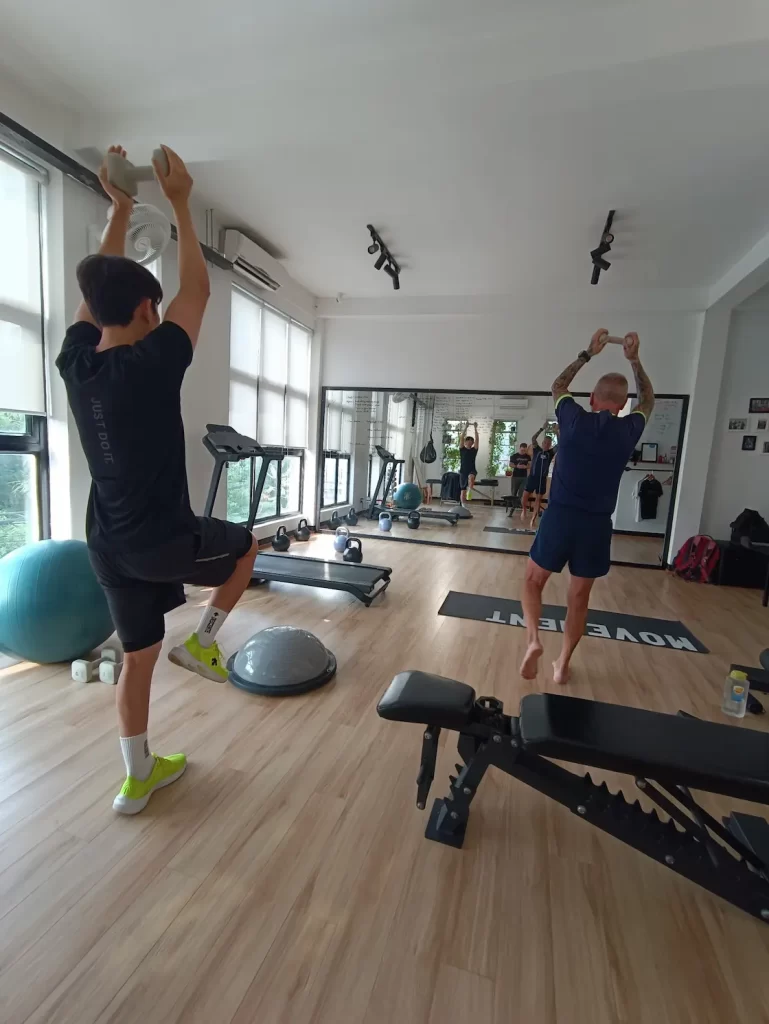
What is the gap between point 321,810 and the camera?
1.55 metres

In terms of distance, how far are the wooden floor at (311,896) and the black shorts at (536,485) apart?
233 inches

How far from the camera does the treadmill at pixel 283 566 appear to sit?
3566 mm

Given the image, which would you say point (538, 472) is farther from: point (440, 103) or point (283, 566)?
point (440, 103)

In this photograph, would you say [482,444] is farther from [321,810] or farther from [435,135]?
[321,810]

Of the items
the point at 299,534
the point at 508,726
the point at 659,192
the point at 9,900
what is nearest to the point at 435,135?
the point at 659,192

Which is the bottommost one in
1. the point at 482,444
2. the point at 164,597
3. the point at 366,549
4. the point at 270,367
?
the point at 366,549

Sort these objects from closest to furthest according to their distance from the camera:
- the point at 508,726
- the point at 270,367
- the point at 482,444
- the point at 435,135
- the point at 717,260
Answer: the point at 508,726
the point at 435,135
the point at 717,260
the point at 270,367
the point at 482,444

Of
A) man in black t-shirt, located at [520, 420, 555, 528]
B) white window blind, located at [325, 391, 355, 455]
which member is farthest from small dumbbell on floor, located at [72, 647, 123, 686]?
man in black t-shirt, located at [520, 420, 555, 528]

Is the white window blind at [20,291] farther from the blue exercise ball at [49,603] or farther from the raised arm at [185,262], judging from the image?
the raised arm at [185,262]

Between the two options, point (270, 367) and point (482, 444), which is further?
point (482, 444)

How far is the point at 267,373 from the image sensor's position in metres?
5.19

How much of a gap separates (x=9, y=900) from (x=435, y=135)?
11.9ft

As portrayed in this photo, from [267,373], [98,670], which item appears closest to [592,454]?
[98,670]

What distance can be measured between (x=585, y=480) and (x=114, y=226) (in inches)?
79.4
